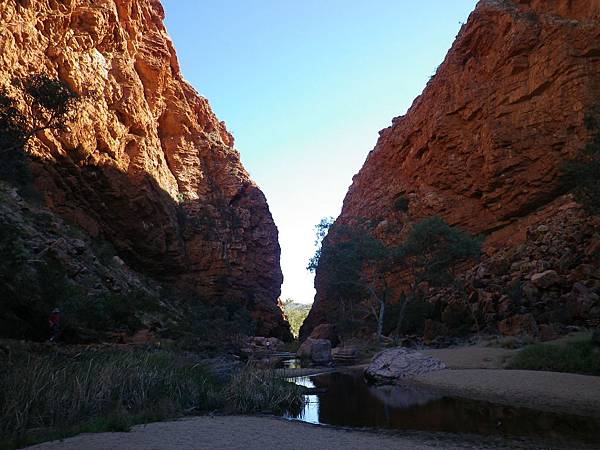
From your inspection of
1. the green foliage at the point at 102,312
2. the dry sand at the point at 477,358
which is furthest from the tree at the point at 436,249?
the green foliage at the point at 102,312

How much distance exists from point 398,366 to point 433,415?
6089 mm

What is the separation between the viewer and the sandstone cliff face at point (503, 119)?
32094 mm

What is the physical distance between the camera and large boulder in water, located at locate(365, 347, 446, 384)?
14.4 meters

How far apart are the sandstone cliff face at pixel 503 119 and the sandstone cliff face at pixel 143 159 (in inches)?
677

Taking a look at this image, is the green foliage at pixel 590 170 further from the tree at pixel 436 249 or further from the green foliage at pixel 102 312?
the green foliage at pixel 102 312

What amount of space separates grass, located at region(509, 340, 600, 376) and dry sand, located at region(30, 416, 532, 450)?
22.1ft

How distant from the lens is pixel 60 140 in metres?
32.3

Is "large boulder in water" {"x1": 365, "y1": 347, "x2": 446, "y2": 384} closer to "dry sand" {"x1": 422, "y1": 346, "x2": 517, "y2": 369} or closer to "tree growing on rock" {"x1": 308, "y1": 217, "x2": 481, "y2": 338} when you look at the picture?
"dry sand" {"x1": 422, "y1": 346, "x2": 517, "y2": 369}

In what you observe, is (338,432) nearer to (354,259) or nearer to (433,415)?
(433,415)

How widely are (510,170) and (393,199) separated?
14067mm

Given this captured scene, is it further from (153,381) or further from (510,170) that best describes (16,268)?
(510,170)

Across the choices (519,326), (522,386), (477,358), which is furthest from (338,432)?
(519,326)

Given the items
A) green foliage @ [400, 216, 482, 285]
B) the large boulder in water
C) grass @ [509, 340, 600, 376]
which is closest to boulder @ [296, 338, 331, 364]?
green foliage @ [400, 216, 482, 285]

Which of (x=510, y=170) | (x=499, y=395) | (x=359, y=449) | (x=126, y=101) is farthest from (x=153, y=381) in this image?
(x=126, y=101)
